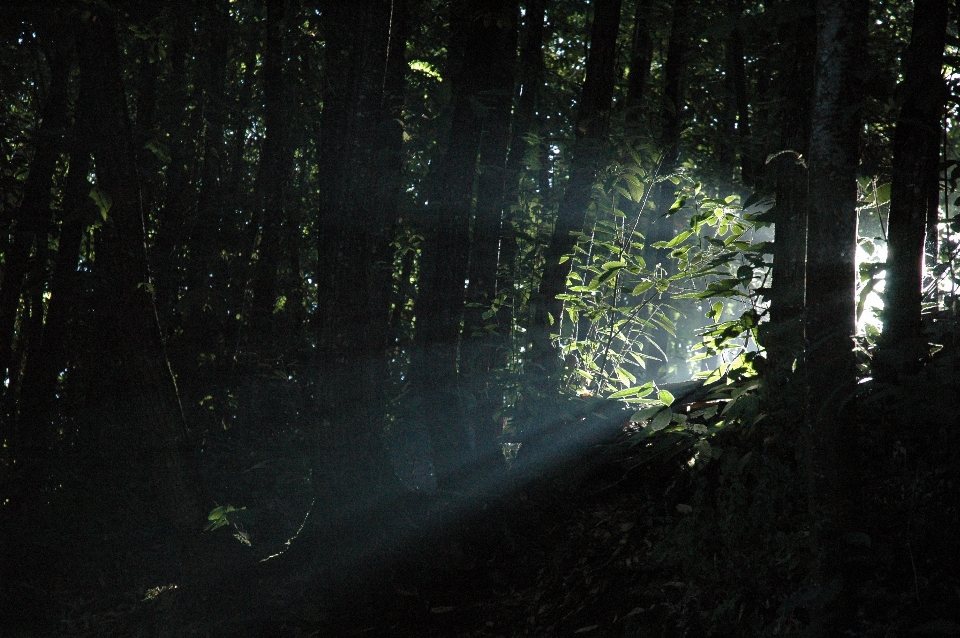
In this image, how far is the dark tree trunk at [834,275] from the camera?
3.54 metres

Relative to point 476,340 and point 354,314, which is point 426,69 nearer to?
point 476,340

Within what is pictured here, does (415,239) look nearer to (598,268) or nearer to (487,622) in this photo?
(598,268)

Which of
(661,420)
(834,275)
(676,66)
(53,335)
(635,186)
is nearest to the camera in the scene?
(834,275)

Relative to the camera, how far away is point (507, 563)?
5.81m

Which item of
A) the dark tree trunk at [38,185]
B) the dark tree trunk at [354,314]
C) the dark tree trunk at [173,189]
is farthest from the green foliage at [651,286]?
the dark tree trunk at [38,185]

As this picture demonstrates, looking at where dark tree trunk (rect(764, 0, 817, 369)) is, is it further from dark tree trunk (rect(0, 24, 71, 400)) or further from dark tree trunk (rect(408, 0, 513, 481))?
dark tree trunk (rect(0, 24, 71, 400))

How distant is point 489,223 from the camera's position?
7.54 meters

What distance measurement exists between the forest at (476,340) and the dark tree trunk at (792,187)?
2cm

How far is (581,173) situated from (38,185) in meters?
6.29

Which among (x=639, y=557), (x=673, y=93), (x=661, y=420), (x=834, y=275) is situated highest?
(x=673, y=93)

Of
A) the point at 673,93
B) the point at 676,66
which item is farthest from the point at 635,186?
the point at 676,66

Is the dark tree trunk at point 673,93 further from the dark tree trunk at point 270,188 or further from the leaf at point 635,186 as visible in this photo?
the dark tree trunk at point 270,188

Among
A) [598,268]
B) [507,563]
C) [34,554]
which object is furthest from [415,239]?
[34,554]

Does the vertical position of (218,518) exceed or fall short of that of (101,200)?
it falls short
